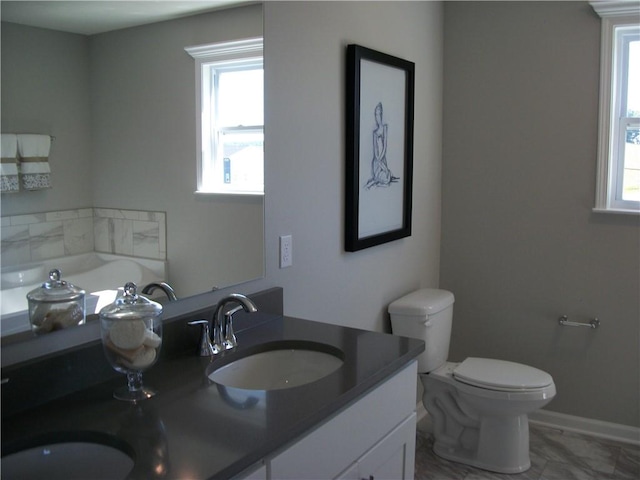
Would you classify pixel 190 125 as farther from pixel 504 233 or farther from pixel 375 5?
pixel 504 233

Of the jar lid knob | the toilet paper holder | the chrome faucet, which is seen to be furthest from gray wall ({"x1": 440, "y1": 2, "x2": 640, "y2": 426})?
the jar lid knob

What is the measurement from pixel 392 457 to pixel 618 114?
2191mm

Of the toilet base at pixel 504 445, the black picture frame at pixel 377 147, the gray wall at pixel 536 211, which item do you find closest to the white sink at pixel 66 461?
the black picture frame at pixel 377 147

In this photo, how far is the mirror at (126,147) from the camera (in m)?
1.37

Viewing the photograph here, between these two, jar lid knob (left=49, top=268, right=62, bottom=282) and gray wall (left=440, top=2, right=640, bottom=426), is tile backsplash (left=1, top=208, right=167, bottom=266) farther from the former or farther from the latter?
gray wall (left=440, top=2, right=640, bottom=426)

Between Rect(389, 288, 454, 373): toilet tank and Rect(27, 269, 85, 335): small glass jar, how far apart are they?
1.75 metres

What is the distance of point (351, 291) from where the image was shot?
272cm

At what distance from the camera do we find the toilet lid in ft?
9.10

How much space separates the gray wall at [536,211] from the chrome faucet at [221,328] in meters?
1.98

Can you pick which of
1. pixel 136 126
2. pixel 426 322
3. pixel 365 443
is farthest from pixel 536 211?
pixel 136 126

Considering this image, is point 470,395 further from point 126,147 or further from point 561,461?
point 126,147

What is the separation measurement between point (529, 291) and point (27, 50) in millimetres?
2789

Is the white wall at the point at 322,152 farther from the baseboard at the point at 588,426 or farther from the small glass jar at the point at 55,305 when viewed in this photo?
the baseboard at the point at 588,426

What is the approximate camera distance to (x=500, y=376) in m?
2.86
